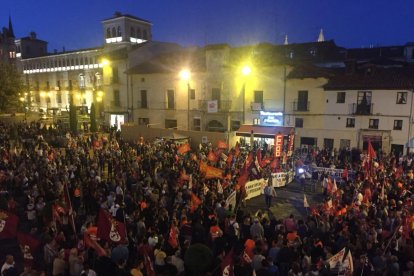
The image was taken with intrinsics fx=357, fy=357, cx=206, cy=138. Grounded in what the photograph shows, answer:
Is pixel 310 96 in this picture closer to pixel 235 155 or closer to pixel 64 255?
pixel 235 155

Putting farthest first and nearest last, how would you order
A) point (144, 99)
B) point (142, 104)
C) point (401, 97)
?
1. point (142, 104)
2. point (144, 99)
3. point (401, 97)

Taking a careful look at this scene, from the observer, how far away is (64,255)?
26.8ft

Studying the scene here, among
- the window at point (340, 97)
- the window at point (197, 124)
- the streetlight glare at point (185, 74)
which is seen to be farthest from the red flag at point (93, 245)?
the streetlight glare at point (185, 74)

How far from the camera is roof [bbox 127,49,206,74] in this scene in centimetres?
3503

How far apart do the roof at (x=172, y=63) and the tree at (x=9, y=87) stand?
13142mm

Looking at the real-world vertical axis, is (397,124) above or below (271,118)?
below

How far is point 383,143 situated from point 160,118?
20.9 metres

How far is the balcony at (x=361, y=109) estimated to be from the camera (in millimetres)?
26562

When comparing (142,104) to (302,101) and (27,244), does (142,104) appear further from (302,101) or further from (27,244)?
(27,244)

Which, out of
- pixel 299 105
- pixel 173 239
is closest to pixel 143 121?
pixel 299 105

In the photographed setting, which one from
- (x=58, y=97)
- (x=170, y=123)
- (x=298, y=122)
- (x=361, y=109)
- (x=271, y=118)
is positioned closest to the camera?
(x=361, y=109)

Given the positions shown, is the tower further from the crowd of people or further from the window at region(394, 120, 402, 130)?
the window at region(394, 120, 402, 130)

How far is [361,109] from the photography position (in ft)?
88.3

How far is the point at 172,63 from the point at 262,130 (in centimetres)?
1365
